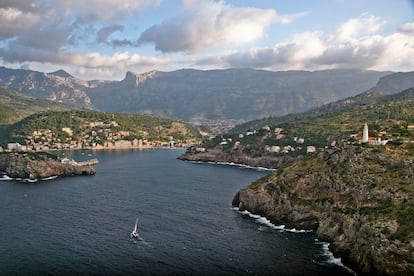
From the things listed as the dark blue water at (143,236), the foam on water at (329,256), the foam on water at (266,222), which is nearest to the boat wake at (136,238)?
the dark blue water at (143,236)

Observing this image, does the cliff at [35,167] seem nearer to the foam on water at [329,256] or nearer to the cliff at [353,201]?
the cliff at [353,201]

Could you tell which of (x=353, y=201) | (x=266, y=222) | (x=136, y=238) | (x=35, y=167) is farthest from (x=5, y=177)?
(x=353, y=201)

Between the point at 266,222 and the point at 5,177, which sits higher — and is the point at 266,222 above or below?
below

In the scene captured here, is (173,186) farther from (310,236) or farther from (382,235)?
(382,235)

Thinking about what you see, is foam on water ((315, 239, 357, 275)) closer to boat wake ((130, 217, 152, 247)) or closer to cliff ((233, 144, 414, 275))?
cliff ((233, 144, 414, 275))

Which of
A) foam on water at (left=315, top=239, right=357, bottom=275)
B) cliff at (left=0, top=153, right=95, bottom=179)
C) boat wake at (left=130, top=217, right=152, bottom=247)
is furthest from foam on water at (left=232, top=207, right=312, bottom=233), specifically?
cliff at (left=0, top=153, right=95, bottom=179)

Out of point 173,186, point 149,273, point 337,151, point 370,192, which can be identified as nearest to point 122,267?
point 149,273

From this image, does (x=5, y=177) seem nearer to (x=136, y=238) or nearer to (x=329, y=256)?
(x=136, y=238)
